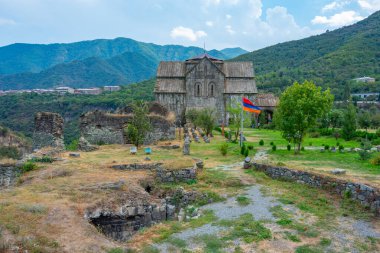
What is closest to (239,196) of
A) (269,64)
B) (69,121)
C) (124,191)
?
(124,191)

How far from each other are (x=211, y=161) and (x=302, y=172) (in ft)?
20.9

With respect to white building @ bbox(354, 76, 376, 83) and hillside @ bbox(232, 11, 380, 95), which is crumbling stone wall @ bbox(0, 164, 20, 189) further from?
white building @ bbox(354, 76, 376, 83)

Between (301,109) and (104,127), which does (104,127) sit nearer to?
(104,127)

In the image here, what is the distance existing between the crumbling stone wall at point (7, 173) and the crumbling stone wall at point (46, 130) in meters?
7.64

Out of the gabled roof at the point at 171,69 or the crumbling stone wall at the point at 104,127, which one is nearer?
the crumbling stone wall at the point at 104,127

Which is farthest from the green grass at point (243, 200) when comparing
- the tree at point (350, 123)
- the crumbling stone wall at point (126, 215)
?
the tree at point (350, 123)

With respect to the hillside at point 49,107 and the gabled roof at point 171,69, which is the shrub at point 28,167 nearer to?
the gabled roof at point 171,69

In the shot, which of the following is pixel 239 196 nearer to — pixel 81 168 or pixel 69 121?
pixel 81 168

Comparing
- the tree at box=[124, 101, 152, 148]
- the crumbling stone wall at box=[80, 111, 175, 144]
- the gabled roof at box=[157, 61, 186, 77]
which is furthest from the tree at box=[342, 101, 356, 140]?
the gabled roof at box=[157, 61, 186, 77]

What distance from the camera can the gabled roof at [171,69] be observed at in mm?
54500

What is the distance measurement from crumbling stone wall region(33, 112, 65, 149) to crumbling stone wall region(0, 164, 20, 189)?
7640mm

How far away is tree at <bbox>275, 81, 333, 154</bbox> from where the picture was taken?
23.6 metres

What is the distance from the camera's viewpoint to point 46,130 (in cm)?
2402

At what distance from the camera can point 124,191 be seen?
12820mm
